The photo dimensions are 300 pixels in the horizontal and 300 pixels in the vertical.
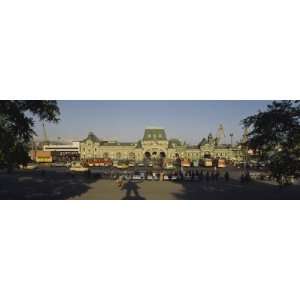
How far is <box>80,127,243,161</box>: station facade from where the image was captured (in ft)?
47.8

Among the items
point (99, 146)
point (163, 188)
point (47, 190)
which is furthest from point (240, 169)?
point (47, 190)

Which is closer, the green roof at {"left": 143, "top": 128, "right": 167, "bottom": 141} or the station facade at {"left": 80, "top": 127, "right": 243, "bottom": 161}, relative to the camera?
the green roof at {"left": 143, "top": 128, "right": 167, "bottom": 141}

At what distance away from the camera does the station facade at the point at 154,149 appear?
14555 mm

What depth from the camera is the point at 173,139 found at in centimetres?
1508

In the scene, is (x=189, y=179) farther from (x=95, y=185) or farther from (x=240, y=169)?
(x=95, y=185)

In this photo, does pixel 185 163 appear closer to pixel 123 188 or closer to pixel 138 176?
pixel 138 176

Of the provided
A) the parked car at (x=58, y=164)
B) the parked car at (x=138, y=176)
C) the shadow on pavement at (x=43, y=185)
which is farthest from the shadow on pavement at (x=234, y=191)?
the parked car at (x=58, y=164)

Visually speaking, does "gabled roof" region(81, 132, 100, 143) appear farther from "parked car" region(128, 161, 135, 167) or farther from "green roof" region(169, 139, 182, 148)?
"green roof" region(169, 139, 182, 148)

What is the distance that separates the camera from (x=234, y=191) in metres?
15.2

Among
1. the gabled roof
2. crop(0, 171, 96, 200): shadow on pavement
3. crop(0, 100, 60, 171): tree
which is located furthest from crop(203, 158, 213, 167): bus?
crop(0, 100, 60, 171): tree

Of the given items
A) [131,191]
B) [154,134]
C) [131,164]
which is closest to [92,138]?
[154,134]

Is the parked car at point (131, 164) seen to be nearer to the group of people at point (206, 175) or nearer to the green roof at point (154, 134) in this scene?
the group of people at point (206, 175)

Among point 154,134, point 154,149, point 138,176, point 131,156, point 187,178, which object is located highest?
point 154,134

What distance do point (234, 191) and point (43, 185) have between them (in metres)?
9.26
